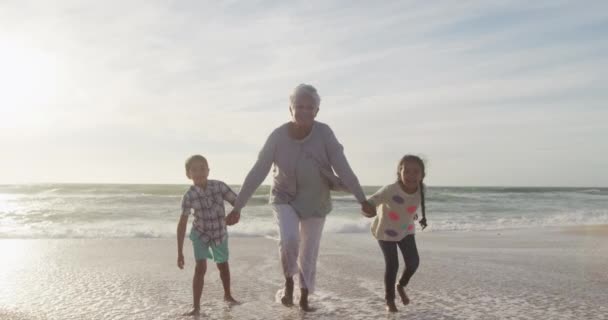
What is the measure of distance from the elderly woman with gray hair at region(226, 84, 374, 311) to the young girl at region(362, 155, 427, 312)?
0.17 m

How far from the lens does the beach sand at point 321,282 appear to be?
14.0 feet

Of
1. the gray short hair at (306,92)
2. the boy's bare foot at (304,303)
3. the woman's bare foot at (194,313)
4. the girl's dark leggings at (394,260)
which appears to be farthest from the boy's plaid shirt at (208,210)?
the girl's dark leggings at (394,260)

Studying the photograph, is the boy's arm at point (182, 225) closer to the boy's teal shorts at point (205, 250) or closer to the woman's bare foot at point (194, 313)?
the boy's teal shorts at point (205, 250)

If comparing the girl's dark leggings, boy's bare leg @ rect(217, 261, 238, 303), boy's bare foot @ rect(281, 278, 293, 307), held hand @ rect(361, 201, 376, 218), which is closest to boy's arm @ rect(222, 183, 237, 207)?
boy's bare leg @ rect(217, 261, 238, 303)

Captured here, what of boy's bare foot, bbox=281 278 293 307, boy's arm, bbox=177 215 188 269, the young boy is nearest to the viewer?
boy's arm, bbox=177 215 188 269

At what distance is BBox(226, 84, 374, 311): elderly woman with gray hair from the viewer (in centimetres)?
425

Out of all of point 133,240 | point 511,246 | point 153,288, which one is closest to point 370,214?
point 153,288

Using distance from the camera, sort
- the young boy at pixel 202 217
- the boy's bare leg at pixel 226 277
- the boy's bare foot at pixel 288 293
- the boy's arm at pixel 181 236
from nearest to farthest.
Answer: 1. the boy's arm at pixel 181 236
2. the young boy at pixel 202 217
3. the boy's bare foot at pixel 288 293
4. the boy's bare leg at pixel 226 277

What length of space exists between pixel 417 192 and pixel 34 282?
4358 mm

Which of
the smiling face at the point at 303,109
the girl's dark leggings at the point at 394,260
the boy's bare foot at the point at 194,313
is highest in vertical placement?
the smiling face at the point at 303,109

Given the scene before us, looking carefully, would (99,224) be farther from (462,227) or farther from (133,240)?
(462,227)

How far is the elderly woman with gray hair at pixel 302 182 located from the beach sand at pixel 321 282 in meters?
0.46

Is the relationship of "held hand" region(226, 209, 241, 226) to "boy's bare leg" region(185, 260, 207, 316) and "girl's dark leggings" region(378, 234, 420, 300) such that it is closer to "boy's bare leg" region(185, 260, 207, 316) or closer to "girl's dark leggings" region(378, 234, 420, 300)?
"boy's bare leg" region(185, 260, 207, 316)

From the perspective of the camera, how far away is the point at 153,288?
5.25 m
